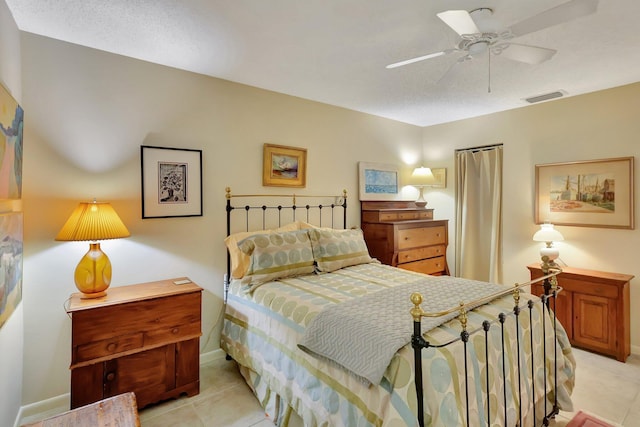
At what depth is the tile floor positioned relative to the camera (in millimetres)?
2146

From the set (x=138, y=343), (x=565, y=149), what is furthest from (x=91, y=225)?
(x=565, y=149)

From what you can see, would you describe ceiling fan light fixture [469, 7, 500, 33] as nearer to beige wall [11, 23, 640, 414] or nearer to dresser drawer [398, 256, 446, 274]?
beige wall [11, 23, 640, 414]

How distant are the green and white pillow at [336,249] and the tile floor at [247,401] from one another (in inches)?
45.6

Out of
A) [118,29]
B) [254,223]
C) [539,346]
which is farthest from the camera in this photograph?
[254,223]

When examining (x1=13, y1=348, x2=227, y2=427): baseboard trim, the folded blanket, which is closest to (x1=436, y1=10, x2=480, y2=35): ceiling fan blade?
the folded blanket

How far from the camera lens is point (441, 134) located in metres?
4.65

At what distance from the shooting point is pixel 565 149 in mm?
3500

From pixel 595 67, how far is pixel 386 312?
276 cm

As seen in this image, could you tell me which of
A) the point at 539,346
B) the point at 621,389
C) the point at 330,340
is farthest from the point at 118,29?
the point at 621,389

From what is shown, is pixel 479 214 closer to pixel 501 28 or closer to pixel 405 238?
pixel 405 238

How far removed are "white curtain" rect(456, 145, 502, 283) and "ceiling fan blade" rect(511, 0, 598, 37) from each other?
2.63 meters

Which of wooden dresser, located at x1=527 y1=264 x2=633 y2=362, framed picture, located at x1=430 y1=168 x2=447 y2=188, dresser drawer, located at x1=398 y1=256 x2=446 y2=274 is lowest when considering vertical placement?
wooden dresser, located at x1=527 y1=264 x2=633 y2=362

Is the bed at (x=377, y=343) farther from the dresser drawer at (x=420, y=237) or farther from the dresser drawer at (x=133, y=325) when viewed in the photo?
the dresser drawer at (x=420, y=237)

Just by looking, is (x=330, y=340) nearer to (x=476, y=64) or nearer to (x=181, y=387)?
(x=181, y=387)
